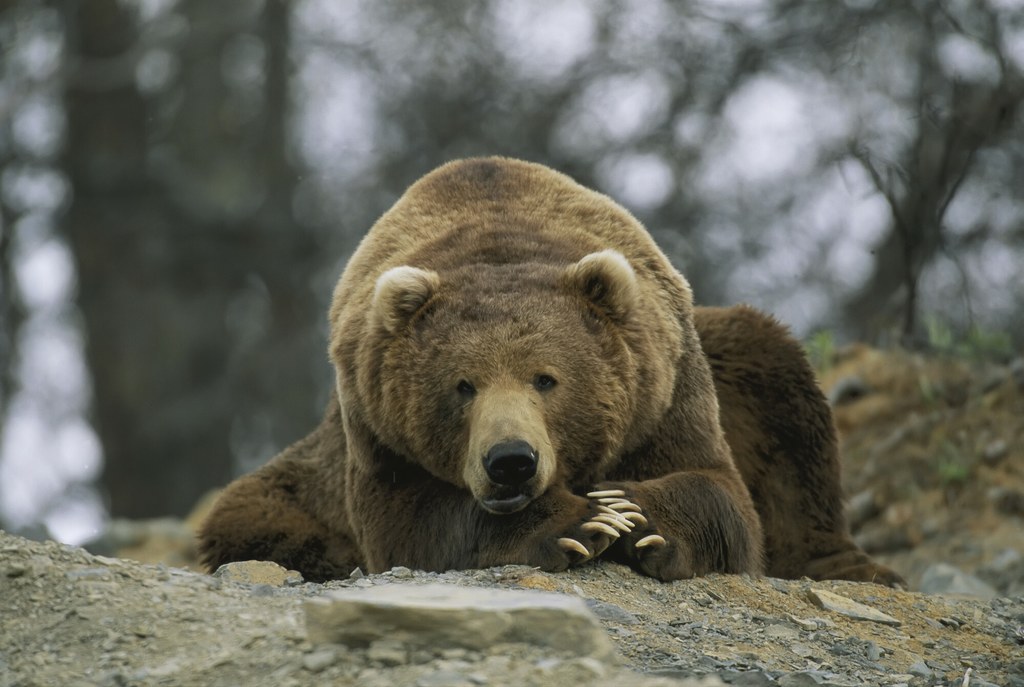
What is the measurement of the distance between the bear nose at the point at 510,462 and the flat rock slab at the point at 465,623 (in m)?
1.47

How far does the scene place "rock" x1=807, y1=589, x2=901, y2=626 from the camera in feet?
18.0

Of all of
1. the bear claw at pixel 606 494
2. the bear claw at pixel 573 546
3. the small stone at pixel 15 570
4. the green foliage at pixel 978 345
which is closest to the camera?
the small stone at pixel 15 570

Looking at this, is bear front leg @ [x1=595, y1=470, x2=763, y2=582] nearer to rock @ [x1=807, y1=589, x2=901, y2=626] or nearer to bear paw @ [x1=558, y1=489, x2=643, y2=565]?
bear paw @ [x1=558, y1=489, x2=643, y2=565]

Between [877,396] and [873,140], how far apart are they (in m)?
2.97

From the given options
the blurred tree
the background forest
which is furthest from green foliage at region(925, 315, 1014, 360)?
the blurred tree

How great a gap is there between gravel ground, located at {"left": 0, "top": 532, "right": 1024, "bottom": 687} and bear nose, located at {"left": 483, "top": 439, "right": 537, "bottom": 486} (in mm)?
359

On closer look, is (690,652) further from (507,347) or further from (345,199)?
(345,199)

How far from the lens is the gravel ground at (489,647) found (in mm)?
3537

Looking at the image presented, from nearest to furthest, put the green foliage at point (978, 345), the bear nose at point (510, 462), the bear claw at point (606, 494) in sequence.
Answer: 1. the bear nose at point (510, 462)
2. the bear claw at point (606, 494)
3. the green foliage at point (978, 345)

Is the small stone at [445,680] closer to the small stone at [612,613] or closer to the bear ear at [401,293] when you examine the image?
the small stone at [612,613]

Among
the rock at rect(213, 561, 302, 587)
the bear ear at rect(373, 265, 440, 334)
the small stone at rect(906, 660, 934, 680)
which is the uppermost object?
the bear ear at rect(373, 265, 440, 334)

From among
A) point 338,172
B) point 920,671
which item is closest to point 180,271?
point 338,172

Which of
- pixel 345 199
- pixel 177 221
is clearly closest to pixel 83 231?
pixel 177 221

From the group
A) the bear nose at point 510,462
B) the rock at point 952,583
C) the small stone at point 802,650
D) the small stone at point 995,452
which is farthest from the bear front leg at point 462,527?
the small stone at point 995,452
